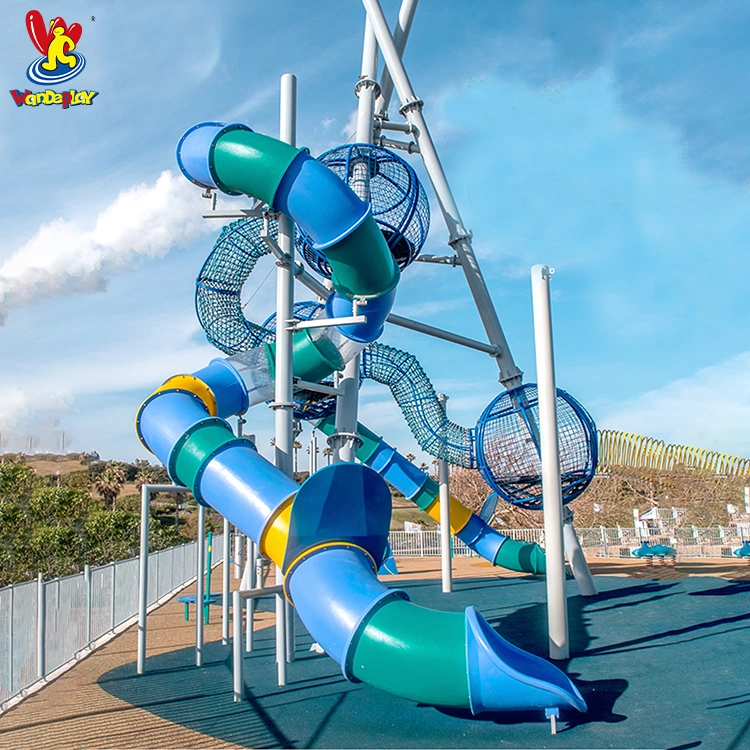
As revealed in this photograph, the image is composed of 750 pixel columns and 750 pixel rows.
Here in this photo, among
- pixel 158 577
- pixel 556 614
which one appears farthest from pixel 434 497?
pixel 556 614

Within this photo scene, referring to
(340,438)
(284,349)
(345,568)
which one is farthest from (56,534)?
(345,568)

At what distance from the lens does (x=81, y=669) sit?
32.2 feet

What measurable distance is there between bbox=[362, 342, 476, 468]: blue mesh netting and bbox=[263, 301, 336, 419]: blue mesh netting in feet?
7.68

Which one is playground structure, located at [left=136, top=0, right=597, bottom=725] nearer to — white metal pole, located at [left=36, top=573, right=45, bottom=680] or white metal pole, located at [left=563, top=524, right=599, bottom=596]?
white metal pole, located at [left=563, top=524, right=599, bottom=596]

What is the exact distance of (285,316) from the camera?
8.98 metres

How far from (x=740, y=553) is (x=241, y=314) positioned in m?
15.9

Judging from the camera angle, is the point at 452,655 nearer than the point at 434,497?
Yes

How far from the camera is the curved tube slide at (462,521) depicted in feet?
54.9

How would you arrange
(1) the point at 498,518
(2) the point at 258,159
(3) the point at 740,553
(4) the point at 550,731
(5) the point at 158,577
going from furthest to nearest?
(1) the point at 498,518 < (3) the point at 740,553 < (5) the point at 158,577 < (2) the point at 258,159 < (4) the point at 550,731

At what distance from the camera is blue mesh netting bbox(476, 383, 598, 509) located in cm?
1252

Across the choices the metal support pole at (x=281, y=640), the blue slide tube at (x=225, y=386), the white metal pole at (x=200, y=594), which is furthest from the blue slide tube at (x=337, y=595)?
the blue slide tube at (x=225, y=386)

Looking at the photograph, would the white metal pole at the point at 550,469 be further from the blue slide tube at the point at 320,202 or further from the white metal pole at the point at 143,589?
the white metal pole at the point at 143,589

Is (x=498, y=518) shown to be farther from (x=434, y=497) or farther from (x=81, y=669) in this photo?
(x=81, y=669)

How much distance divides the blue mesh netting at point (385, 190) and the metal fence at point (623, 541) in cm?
1739
